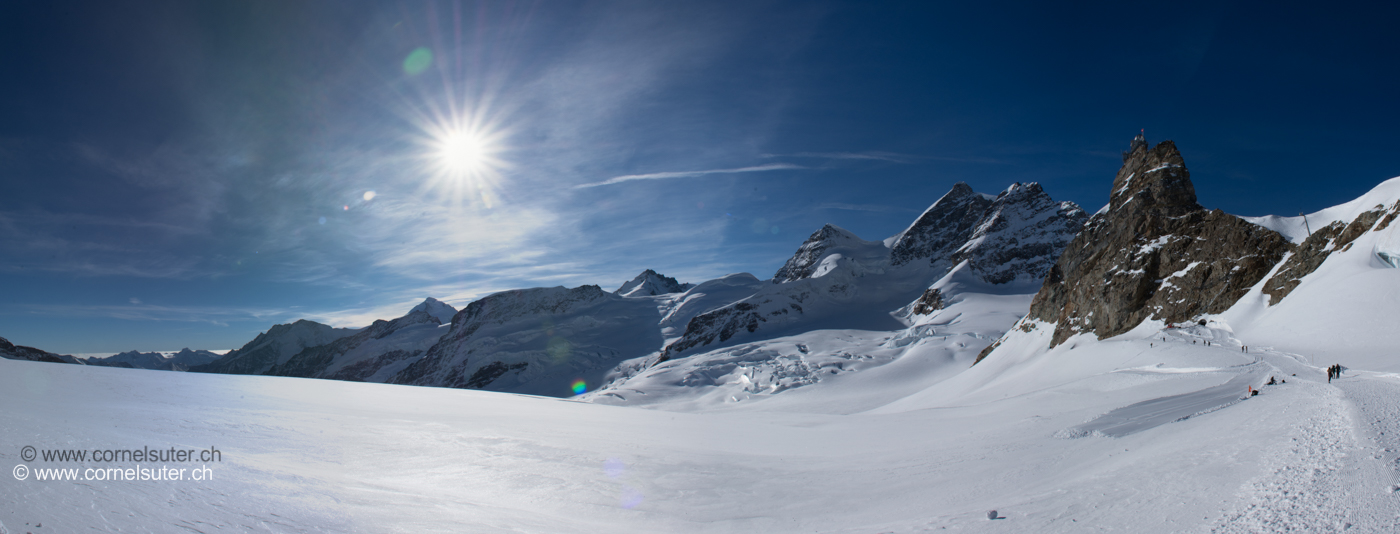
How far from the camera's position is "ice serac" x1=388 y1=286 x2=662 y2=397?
138 meters

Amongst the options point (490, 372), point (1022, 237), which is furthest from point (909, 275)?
point (490, 372)

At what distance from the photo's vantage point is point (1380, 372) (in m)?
16.2

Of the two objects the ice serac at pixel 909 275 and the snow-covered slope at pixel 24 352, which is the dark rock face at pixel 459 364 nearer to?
the ice serac at pixel 909 275

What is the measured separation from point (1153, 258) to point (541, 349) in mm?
144665

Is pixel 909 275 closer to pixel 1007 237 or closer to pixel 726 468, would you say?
pixel 1007 237

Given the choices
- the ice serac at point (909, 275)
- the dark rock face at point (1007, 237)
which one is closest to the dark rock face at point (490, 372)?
the ice serac at point (909, 275)

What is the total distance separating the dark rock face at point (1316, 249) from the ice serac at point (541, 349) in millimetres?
108371

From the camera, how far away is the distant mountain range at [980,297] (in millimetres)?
36312

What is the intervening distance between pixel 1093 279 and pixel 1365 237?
20424 mm

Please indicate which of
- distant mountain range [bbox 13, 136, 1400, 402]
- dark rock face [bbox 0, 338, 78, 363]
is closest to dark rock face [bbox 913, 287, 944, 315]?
distant mountain range [bbox 13, 136, 1400, 402]

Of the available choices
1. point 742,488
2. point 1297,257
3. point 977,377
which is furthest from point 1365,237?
point 742,488

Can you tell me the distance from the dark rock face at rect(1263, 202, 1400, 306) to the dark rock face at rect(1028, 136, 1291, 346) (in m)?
2.42

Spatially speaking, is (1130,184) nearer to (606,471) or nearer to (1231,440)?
(1231,440)

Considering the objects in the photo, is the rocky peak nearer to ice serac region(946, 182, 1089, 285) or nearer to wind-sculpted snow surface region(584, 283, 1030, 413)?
wind-sculpted snow surface region(584, 283, 1030, 413)
